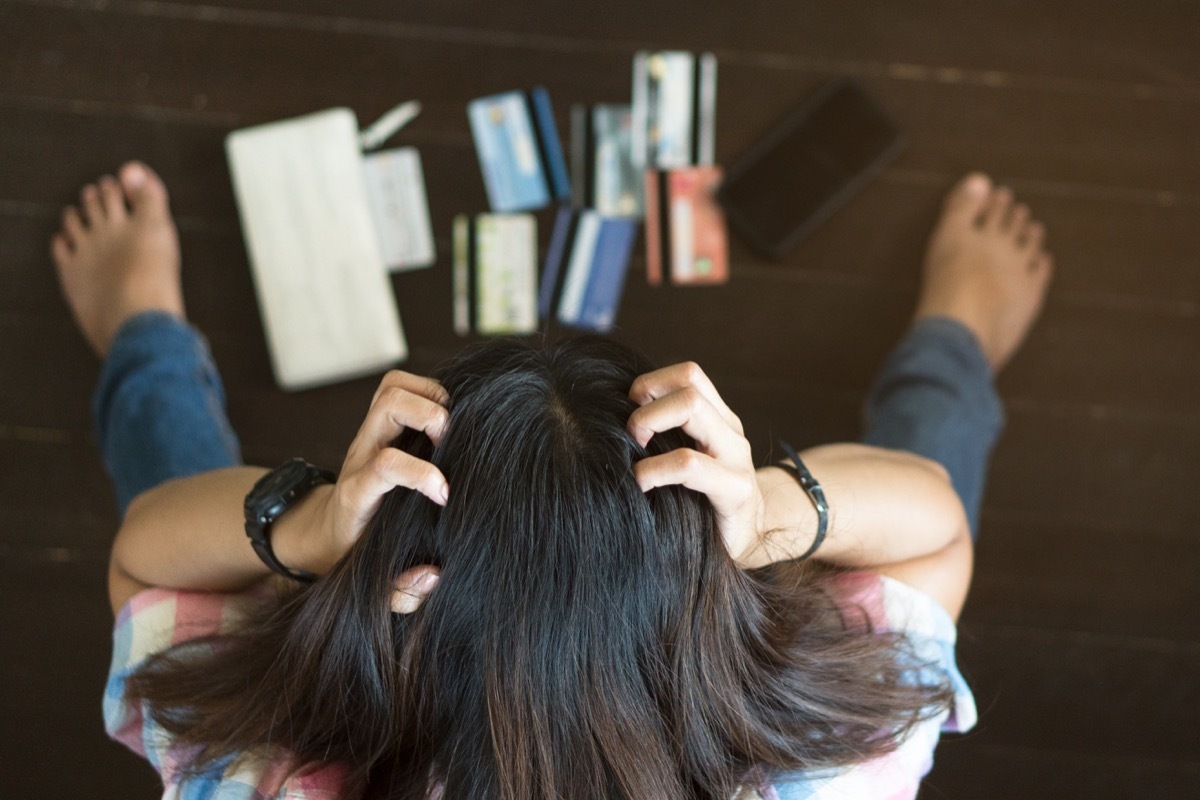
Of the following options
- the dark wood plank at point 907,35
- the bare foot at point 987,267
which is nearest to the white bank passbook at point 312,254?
the dark wood plank at point 907,35

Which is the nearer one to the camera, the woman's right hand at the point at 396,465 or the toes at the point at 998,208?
the woman's right hand at the point at 396,465

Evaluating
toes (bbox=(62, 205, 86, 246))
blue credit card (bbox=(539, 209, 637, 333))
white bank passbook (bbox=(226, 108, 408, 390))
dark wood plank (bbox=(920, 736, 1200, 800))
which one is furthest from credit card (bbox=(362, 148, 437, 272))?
dark wood plank (bbox=(920, 736, 1200, 800))

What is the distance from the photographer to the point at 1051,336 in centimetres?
121

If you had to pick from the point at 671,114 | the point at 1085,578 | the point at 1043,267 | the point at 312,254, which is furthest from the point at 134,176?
the point at 1085,578

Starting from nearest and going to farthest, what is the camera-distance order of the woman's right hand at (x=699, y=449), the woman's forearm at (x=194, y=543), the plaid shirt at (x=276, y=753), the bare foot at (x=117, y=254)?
1. the woman's right hand at (x=699, y=449)
2. the plaid shirt at (x=276, y=753)
3. the woman's forearm at (x=194, y=543)
4. the bare foot at (x=117, y=254)

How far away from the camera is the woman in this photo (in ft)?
1.70

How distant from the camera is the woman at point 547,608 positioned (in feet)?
1.70

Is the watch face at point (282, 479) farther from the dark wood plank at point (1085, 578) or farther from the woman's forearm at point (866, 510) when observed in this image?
the dark wood plank at point (1085, 578)

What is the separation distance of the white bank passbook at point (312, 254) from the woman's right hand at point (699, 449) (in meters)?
0.69

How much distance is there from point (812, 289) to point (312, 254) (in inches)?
26.0

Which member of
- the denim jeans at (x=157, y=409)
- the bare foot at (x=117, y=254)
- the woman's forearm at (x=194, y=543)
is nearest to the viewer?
the woman's forearm at (x=194, y=543)

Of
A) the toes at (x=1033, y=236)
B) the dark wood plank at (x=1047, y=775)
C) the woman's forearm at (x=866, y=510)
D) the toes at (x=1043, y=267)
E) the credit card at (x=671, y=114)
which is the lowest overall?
the dark wood plank at (x=1047, y=775)

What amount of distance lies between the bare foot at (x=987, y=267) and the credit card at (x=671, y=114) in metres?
0.35

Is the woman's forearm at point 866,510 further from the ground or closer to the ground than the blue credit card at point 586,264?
closer to the ground
